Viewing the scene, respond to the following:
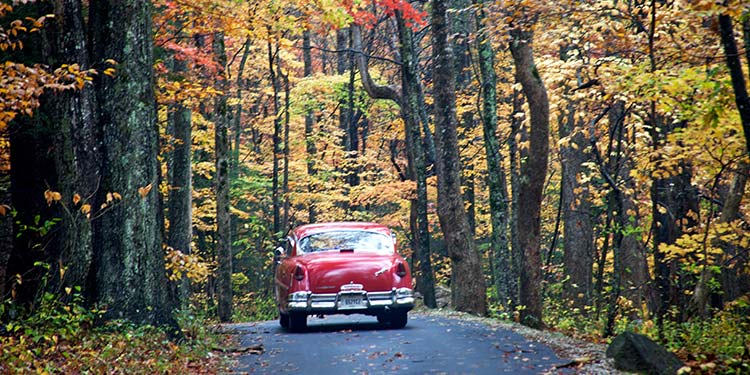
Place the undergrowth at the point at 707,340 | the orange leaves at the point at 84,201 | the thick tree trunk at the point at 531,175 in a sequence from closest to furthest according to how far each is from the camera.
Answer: the undergrowth at the point at 707,340, the orange leaves at the point at 84,201, the thick tree trunk at the point at 531,175

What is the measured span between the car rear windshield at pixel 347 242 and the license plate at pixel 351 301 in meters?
1.31

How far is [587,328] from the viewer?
2147 centimetres

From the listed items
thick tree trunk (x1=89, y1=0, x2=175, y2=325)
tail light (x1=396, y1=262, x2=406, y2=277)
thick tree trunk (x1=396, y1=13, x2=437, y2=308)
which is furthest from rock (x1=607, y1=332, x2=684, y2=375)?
thick tree trunk (x1=396, y1=13, x2=437, y2=308)

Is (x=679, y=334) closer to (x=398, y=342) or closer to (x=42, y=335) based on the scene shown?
(x=398, y=342)

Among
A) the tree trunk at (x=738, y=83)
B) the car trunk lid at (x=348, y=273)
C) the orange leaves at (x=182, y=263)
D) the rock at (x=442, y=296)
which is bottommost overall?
the rock at (x=442, y=296)

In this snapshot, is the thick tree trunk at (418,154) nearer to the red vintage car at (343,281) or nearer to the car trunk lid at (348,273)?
the red vintage car at (343,281)

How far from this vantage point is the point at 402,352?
12.7 meters

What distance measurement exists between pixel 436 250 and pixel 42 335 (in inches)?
1463

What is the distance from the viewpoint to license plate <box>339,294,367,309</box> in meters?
16.4

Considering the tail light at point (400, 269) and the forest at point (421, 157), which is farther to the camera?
the tail light at point (400, 269)

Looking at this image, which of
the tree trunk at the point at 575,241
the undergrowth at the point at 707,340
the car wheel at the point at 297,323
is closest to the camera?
the undergrowth at the point at 707,340

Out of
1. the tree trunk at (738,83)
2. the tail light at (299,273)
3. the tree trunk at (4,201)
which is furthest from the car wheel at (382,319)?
the tree trunk at (738,83)

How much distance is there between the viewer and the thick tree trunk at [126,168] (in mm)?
13281

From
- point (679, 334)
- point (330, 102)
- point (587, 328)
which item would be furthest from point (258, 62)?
point (679, 334)
